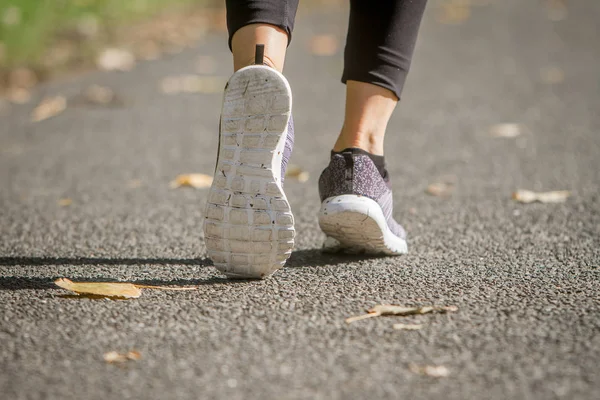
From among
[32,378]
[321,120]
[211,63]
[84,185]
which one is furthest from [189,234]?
[211,63]

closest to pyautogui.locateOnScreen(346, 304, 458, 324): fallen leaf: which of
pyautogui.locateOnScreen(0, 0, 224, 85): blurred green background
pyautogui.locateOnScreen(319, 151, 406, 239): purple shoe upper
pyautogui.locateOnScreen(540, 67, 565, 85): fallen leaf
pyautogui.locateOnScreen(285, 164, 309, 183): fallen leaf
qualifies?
pyautogui.locateOnScreen(319, 151, 406, 239): purple shoe upper

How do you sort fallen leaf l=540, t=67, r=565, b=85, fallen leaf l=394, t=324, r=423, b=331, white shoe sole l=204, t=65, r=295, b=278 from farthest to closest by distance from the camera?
fallen leaf l=540, t=67, r=565, b=85 < white shoe sole l=204, t=65, r=295, b=278 < fallen leaf l=394, t=324, r=423, b=331

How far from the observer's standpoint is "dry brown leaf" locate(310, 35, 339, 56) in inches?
221

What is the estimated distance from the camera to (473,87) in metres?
4.53

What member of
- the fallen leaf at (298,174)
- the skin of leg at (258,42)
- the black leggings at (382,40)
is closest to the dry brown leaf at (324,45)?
the fallen leaf at (298,174)

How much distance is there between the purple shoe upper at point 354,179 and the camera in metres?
1.86

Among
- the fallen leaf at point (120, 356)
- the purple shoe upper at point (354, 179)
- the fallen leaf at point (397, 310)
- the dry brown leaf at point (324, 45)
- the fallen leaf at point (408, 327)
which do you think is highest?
the dry brown leaf at point (324, 45)

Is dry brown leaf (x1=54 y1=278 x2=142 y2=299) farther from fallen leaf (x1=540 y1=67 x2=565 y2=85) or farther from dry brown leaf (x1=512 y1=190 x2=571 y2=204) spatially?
fallen leaf (x1=540 y1=67 x2=565 y2=85)

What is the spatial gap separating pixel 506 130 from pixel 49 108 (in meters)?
2.43

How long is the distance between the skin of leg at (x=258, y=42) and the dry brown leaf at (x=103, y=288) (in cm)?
56

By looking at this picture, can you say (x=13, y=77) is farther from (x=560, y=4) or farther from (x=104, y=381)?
(x=560, y=4)

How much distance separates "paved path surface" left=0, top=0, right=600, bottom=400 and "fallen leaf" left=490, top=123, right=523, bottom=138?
2.9 inches

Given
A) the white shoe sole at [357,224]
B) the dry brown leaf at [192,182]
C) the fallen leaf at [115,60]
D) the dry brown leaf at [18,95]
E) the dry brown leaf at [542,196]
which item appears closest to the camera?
the white shoe sole at [357,224]

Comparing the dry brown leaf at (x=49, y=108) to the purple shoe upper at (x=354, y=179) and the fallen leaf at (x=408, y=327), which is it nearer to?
the purple shoe upper at (x=354, y=179)
